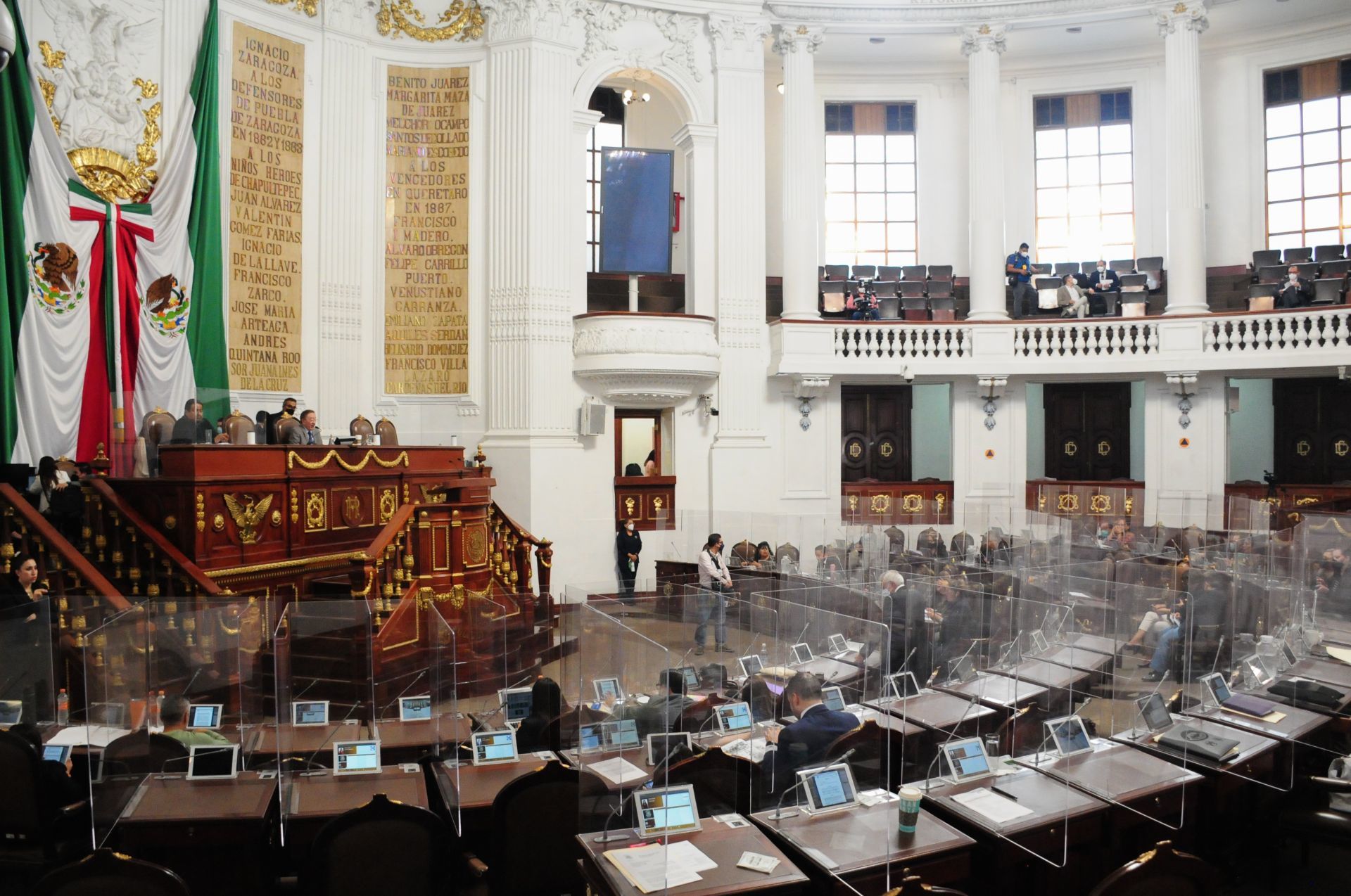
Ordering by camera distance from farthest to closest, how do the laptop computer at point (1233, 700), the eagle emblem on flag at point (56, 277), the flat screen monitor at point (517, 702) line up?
the eagle emblem on flag at point (56, 277)
the laptop computer at point (1233, 700)
the flat screen monitor at point (517, 702)

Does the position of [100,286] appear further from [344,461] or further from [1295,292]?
[1295,292]

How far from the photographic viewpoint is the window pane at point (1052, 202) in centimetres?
2095

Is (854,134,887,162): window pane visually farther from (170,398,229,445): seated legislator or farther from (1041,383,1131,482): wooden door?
(170,398,229,445): seated legislator

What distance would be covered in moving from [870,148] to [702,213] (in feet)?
17.6

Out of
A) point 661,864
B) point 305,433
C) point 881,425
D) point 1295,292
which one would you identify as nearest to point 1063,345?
point 1295,292

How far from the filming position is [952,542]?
50.4ft

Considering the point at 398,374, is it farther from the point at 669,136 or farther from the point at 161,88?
the point at 669,136

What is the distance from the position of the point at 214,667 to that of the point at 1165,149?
63.5ft

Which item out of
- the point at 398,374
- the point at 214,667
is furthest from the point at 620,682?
the point at 398,374

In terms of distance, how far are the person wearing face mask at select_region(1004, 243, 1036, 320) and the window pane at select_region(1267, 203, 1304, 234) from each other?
490cm

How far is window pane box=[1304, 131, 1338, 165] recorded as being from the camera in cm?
1934

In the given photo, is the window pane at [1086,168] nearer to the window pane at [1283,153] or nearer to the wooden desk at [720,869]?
the window pane at [1283,153]

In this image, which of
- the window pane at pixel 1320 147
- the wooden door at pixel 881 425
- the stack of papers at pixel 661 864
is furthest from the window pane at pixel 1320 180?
the stack of papers at pixel 661 864

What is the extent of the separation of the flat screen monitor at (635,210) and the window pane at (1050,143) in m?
8.67
